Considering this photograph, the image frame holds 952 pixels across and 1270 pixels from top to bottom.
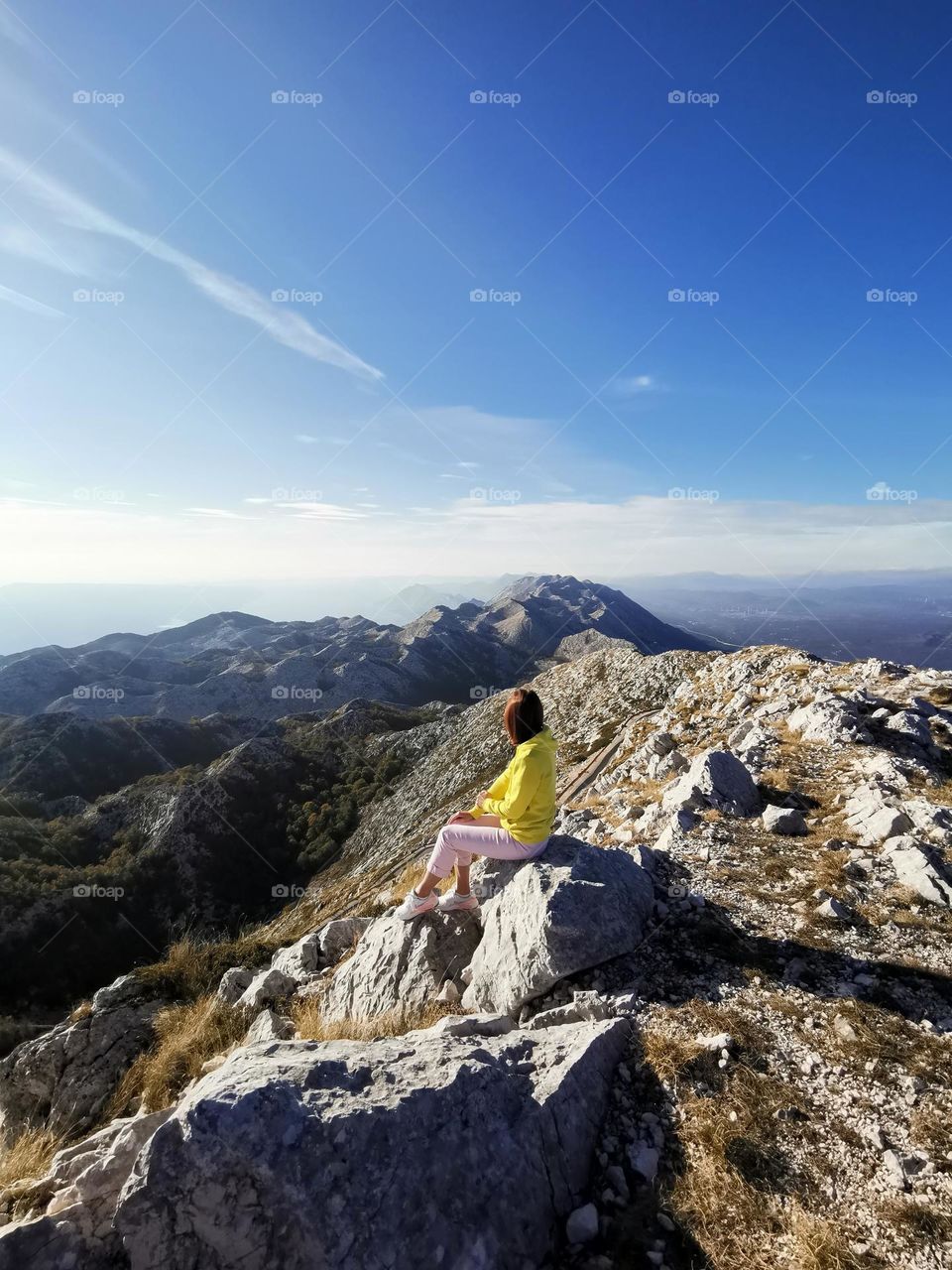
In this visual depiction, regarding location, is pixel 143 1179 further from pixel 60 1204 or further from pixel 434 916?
pixel 434 916

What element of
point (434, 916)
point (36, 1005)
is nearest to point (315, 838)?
point (36, 1005)

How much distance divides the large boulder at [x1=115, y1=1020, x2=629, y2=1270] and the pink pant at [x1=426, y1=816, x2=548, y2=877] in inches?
138

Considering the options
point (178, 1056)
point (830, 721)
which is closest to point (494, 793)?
point (178, 1056)

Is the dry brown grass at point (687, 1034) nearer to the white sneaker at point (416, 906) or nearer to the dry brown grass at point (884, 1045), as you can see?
the dry brown grass at point (884, 1045)

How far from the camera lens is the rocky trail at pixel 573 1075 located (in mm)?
4180

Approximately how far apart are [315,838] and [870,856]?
230 feet

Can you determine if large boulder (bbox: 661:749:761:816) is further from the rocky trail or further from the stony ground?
the stony ground

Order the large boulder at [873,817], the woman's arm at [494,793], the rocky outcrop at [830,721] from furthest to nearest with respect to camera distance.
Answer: the rocky outcrop at [830,721] < the large boulder at [873,817] < the woman's arm at [494,793]

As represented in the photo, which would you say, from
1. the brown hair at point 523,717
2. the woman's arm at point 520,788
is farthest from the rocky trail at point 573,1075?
the brown hair at point 523,717

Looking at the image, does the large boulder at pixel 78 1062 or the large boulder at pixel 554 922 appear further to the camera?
the large boulder at pixel 78 1062

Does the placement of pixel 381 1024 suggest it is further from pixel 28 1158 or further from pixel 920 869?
pixel 920 869

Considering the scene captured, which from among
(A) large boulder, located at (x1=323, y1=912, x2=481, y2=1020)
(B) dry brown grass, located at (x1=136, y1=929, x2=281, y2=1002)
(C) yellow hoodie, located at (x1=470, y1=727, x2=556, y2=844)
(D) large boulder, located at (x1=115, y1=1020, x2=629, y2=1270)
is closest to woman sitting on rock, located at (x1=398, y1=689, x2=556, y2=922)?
(C) yellow hoodie, located at (x1=470, y1=727, x2=556, y2=844)

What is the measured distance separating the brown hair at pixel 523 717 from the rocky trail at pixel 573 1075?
1963 millimetres

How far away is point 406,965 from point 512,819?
3.03m
